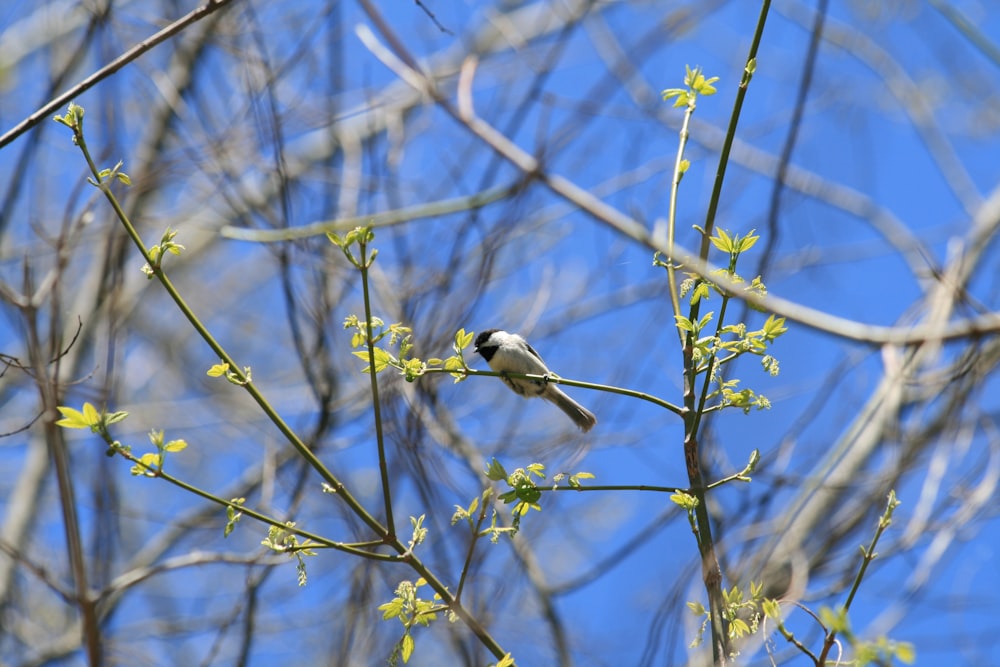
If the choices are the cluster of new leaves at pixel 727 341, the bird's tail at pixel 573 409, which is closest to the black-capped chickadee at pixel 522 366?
the bird's tail at pixel 573 409

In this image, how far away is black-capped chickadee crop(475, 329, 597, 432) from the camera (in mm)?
4285

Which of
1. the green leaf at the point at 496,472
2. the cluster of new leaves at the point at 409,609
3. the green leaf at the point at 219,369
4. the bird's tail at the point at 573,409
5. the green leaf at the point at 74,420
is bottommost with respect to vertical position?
the cluster of new leaves at the point at 409,609

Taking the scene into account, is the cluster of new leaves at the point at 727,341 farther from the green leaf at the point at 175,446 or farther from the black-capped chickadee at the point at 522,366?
the black-capped chickadee at the point at 522,366

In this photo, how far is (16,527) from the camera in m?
6.62

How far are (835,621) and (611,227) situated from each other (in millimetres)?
2304

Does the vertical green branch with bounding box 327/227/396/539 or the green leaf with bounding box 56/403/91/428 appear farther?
the vertical green branch with bounding box 327/227/396/539

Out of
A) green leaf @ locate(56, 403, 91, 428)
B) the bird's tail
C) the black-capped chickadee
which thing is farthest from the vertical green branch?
the bird's tail

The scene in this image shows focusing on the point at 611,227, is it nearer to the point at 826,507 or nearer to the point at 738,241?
the point at 738,241

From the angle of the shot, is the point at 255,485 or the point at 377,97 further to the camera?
the point at 255,485

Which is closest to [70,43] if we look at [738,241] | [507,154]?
[507,154]

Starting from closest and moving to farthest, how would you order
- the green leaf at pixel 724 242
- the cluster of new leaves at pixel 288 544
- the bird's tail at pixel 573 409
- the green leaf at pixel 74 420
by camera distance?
the green leaf at pixel 74 420 → the cluster of new leaves at pixel 288 544 → the green leaf at pixel 724 242 → the bird's tail at pixel 573 409

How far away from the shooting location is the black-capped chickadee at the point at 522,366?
429 cm

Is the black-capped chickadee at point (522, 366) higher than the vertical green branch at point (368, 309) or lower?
higher

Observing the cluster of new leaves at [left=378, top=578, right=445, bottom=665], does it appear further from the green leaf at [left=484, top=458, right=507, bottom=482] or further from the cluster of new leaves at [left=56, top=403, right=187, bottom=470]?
the cluster of new leaves at [left=56, top=403, right=187, bottom=470]
